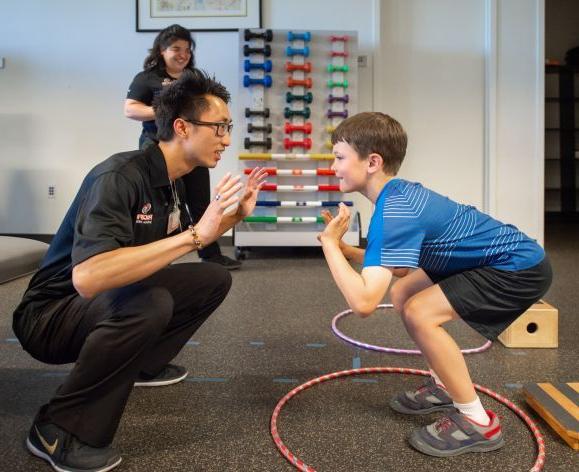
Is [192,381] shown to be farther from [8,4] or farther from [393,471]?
[8,4]

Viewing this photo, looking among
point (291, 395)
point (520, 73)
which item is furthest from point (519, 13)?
point (291, 395)

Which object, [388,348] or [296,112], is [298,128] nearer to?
[296,112]

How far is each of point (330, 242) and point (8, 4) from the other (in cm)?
482

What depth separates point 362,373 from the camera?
6.56 ft

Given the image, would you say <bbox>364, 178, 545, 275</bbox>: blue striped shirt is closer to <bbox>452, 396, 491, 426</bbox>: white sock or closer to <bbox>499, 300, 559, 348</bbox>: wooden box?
<bbox>452, 396, 491, 426</bbox>: white sock

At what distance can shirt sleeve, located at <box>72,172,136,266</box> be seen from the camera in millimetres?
1287

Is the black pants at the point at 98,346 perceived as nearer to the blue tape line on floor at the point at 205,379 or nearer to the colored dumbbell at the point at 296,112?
the blue tape line on floor at the point at 205,379

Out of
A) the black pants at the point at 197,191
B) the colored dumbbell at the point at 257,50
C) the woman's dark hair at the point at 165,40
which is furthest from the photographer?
the colored dumbbell at the point at 257,50

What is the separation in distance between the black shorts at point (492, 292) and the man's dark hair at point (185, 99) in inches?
35.8

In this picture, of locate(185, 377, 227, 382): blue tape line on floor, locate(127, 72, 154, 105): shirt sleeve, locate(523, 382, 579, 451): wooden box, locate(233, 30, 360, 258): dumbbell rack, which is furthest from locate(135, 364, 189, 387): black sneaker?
locate(233, 30, 360, 258): dumbbell rack

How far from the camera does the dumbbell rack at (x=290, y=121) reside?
434 cm

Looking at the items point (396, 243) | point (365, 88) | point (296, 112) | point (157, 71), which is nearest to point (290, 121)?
point (296, 112)

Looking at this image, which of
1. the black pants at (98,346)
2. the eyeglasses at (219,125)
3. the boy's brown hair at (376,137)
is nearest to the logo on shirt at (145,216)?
the black pants at (98,346)

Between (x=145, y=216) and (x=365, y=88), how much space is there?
12.3 ft
